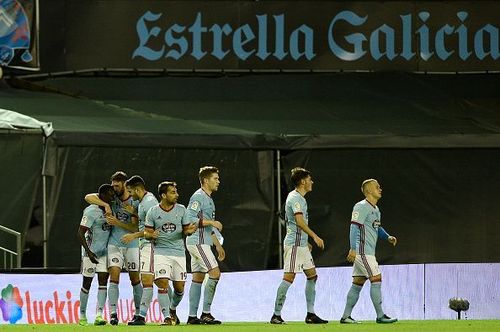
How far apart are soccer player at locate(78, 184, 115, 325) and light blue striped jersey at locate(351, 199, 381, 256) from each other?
2.96m

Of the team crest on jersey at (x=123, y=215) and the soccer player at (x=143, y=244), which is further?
the team crest on jersey at (x=123, y=215)

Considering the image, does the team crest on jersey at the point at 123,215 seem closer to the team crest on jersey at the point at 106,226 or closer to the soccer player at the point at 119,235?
the soccer player at the point at 119,235

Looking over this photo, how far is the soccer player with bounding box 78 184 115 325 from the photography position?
17.2m

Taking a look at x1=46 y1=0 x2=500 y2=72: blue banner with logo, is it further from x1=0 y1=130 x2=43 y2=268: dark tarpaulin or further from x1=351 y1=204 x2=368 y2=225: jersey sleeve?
x1=351 y1=204 x2=368 y2=225: jersey sleeve

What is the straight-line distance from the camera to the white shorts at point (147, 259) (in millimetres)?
17016

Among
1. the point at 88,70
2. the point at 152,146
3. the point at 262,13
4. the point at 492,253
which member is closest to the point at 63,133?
the point at 152,146

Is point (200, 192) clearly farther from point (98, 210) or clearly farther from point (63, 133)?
point (63, 133)

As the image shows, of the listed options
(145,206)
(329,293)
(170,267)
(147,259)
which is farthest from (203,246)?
(329,293)

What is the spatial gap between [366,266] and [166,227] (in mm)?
2436

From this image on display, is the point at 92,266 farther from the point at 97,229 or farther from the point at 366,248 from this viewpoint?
the point at 366,248

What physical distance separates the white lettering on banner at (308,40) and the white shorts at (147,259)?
764 centimetres

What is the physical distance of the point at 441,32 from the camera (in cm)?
2472

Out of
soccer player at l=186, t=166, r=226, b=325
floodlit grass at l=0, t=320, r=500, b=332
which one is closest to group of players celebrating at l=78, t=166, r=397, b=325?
soccer player at l=186, t=166, r=226, b=325

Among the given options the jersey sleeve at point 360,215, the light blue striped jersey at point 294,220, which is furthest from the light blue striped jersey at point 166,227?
the jersey sleeve at point 360,215
